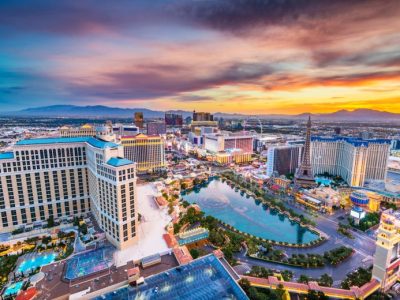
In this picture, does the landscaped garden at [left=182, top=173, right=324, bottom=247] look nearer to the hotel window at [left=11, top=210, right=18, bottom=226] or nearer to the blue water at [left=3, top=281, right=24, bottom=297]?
the blue water at [left=3, top=281, right=24, bottom=297]

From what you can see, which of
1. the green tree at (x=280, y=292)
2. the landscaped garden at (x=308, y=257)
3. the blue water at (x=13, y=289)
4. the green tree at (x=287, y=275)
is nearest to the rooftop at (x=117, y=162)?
the blue water at (x=13, y=289)

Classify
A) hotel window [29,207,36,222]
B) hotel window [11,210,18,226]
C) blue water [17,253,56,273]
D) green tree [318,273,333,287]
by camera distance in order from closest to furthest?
green tree [318,273,333,287] < blue water [17,253,56,273] < hotel window [11,210,18,226] < hotel window [29,207,36,222]

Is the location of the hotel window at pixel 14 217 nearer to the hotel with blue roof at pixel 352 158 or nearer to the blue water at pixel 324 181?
the blue water at pixel 324 181

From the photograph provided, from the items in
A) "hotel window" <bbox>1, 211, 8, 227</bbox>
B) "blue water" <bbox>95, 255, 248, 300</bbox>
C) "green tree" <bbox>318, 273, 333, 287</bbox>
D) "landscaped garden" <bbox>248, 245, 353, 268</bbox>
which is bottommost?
"landscaped garden" <bbox>248, 245, 353, 268</bbox>

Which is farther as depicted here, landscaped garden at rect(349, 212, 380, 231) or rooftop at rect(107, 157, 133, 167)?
landscaped garden at rect(349, 212, 380, 231)

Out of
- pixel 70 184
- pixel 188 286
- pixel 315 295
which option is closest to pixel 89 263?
pixel 188 286

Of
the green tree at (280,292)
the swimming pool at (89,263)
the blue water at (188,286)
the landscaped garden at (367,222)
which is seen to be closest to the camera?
the blue water at (188,286)

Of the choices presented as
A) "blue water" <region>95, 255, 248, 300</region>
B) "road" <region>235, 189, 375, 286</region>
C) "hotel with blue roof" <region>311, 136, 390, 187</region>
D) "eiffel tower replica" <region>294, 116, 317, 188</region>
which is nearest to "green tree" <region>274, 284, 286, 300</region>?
"road" <region>235, 189, 375, 286</region>
